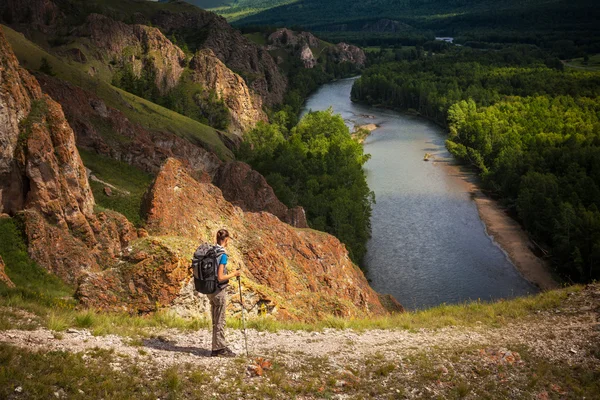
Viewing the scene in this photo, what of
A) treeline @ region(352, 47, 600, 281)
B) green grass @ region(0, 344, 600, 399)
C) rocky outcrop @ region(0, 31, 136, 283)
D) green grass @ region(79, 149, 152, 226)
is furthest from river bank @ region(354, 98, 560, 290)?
rocky outcrop @ region(0, 31, 136, 283)

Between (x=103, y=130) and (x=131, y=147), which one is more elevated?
(x=103, y=130)

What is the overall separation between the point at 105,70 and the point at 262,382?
292 ft

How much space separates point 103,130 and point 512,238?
46984mm

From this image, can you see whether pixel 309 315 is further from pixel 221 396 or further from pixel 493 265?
pixel 493 265

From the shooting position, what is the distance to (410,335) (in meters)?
18.7

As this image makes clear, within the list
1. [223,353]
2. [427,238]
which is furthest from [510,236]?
[223,353]

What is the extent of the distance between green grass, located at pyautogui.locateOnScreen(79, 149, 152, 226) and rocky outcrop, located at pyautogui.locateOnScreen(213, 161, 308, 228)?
8.12 meters

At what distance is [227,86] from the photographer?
115 meters

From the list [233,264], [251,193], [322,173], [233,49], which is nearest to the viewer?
[233,264]

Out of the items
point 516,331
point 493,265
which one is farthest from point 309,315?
point 493,265

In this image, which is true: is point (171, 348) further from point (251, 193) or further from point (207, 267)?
point (251, 193)

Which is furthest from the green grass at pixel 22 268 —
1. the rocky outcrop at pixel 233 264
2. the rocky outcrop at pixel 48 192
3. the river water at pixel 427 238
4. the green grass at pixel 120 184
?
the river water at pixel 427 238

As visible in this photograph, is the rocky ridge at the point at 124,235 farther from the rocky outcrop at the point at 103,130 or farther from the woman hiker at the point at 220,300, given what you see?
the rocky outcrop at the point at 103,130

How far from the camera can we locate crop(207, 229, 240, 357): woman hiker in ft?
43.6
